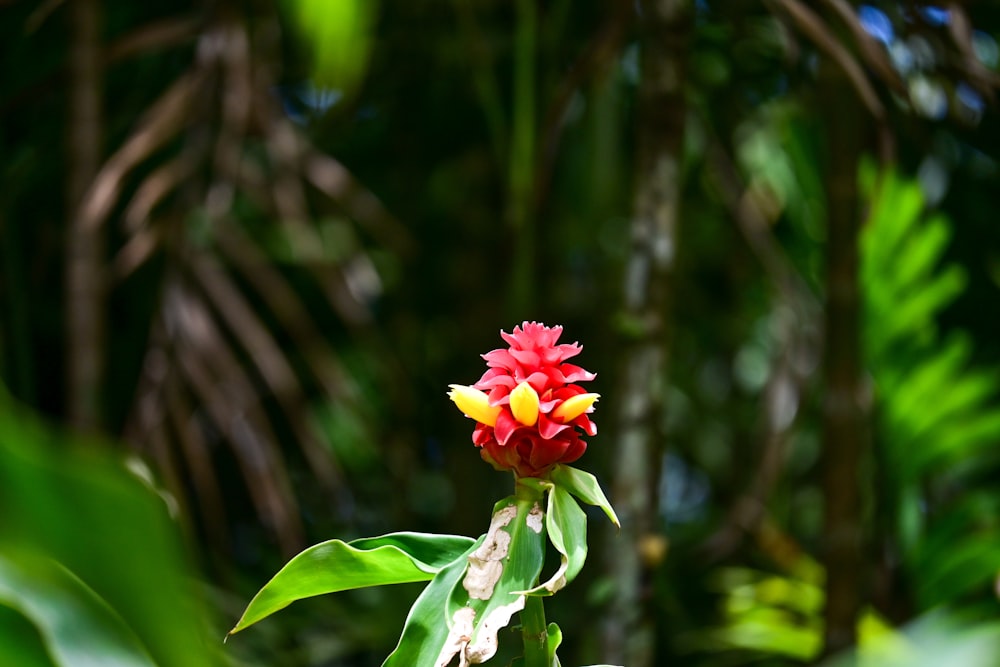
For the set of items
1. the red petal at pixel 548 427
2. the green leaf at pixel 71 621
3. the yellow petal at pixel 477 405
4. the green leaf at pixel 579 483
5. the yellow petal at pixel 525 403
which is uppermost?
the yellow petal at pixel 477 405

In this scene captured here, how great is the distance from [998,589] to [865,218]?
408 millimetres

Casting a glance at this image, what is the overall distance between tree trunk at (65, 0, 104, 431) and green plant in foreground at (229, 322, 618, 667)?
56 centimetres

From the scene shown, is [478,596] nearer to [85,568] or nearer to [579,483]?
[579,483]

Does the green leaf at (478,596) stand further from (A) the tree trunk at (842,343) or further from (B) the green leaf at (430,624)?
(A) the tree trunk at (842,343)

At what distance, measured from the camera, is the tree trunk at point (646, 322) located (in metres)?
0.77

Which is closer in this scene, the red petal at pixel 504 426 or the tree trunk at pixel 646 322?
the red petal at pixel 504 426

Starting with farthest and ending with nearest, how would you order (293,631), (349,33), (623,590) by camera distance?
1. (293,631)
2. (623,590)
3. (349,33)

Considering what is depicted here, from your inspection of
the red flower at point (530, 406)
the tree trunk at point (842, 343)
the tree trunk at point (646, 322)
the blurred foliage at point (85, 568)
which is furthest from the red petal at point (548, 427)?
the tree trunk at point (842, 343)

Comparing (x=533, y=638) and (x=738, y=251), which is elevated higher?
(x=738, y=251)

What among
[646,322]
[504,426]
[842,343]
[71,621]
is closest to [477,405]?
[504,426]

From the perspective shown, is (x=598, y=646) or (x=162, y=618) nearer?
(x=162, y=618)

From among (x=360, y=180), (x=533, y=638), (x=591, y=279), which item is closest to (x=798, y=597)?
(x=591, y=279)

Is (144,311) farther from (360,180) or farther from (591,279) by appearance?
(591,279)

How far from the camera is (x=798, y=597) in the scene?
3.65ft
